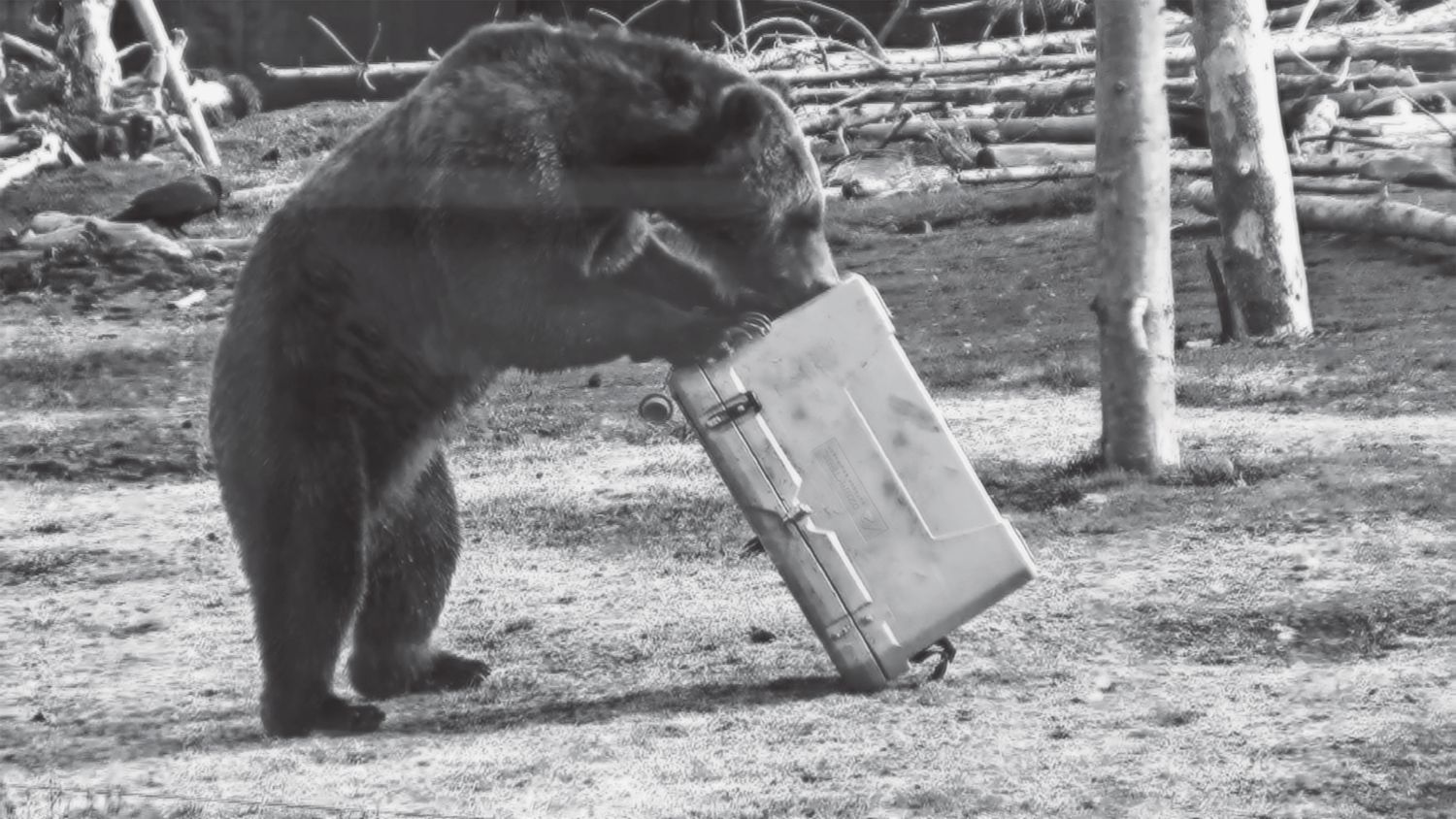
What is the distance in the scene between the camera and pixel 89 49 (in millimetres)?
14039

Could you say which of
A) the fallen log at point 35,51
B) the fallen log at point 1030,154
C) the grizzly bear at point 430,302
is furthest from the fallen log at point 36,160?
the grizzly bear at point 430,302

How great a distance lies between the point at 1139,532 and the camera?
5988 millimetres

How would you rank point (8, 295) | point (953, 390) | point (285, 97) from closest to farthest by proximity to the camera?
point (953, 390) < point (8, 295) < point (285, 97)

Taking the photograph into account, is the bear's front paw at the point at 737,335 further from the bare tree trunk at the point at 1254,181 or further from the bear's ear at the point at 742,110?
the bare tree trunk at the point at 1254,181

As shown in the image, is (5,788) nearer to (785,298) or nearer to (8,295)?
(785,298)

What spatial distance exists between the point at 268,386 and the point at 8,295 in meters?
7.82

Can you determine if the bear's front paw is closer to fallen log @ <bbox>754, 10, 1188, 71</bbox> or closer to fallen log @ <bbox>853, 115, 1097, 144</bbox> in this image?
fallen log @ <bbox>853, 115, 1097, 144</bbox>

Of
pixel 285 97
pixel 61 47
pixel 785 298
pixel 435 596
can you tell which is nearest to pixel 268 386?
pixel 435 596

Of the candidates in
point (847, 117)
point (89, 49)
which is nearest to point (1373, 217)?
point (847, 117)

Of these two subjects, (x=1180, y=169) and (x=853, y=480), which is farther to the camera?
(x=1180, y=169)

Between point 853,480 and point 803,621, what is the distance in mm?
878

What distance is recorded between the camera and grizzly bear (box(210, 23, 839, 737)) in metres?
4.46

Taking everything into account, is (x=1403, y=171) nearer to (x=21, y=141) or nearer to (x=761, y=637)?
(x=761, y=637)

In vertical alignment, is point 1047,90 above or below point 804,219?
below
